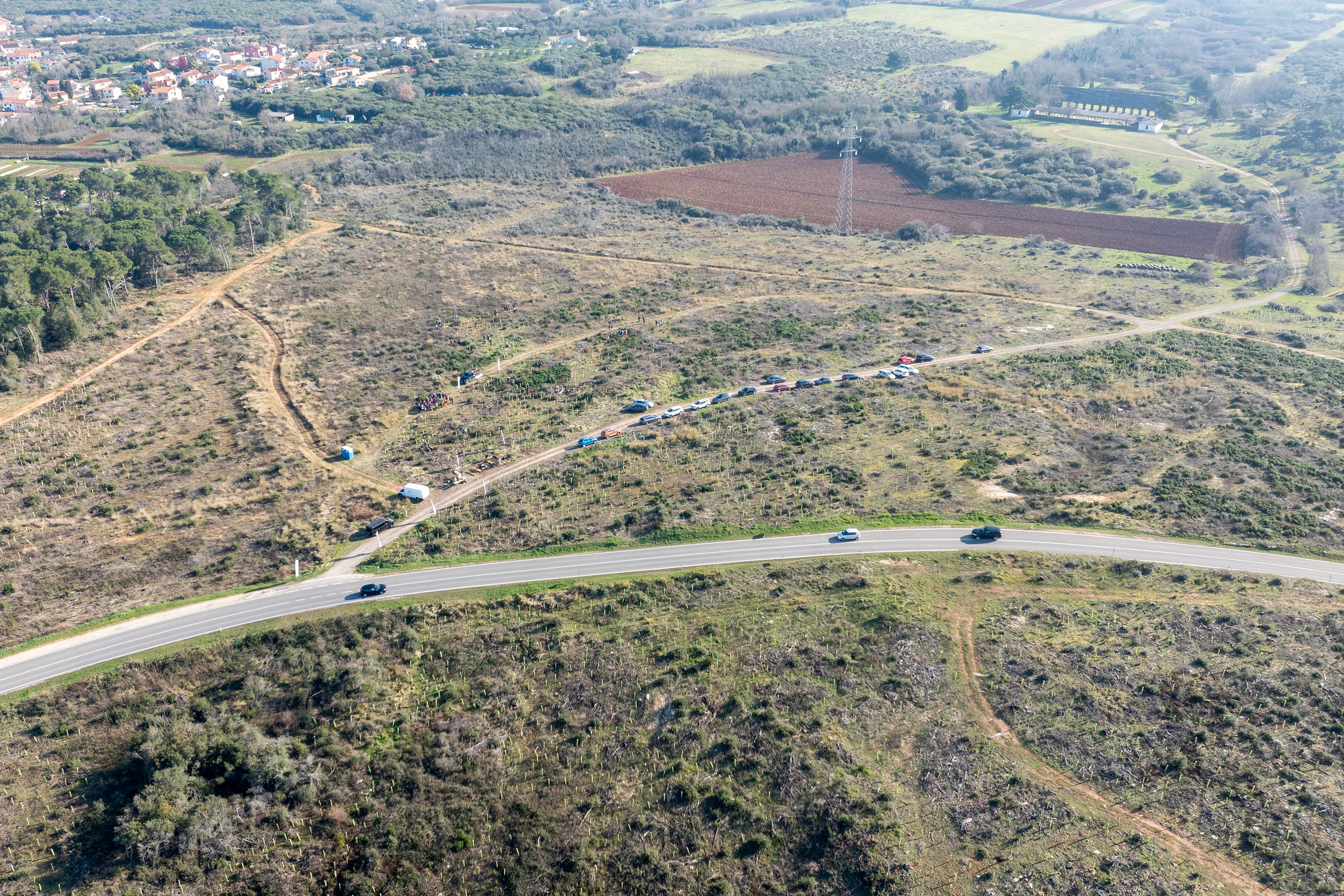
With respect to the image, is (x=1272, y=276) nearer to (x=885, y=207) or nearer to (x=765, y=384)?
(x=885, y=207)

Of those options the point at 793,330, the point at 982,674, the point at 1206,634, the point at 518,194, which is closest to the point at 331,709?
the point at 982,674

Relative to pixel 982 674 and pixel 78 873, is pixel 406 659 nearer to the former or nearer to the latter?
pixel 78 873

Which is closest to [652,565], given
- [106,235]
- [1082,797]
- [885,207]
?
[1082,797]

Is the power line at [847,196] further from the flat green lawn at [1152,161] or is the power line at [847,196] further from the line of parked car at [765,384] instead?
the line of parked car at [765,384]

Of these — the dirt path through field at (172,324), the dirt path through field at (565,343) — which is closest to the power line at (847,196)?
the dirt path through field at (565,343)

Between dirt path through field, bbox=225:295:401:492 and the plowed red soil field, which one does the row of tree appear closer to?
dirt path through field, bbox=225:295:401:492

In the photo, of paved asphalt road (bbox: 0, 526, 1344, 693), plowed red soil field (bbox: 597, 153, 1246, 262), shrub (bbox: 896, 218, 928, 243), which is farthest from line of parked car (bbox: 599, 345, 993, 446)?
plowed red soil field (bbox: 597, 153, 1246, 262)
